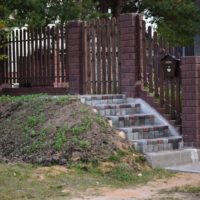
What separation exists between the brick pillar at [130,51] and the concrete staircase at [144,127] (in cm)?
28

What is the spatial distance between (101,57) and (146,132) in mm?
2549

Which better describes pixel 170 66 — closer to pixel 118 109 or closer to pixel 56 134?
pixel 118 109

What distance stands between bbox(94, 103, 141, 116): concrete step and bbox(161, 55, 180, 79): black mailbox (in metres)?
0.92

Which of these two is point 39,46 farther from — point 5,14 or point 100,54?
point 100,54

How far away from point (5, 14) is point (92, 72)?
3366 mm

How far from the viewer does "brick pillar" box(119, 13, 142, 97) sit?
12742mm

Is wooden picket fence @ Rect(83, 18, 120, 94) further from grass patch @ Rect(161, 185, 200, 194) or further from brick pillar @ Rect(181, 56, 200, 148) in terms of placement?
grass patch @ Rect(161, 185, 200, 194)

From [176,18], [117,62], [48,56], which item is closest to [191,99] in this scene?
[117,62]

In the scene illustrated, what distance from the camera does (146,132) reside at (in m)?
11.7

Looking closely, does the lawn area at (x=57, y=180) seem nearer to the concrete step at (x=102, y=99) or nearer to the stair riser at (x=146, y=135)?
the stair riser at (x=146, y=135)

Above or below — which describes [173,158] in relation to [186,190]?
above

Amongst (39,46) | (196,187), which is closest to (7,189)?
(196,187)

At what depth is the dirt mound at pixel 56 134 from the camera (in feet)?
33.2

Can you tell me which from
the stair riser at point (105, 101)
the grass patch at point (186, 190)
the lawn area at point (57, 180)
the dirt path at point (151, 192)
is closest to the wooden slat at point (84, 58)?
the stair riser at point (105, 101)
